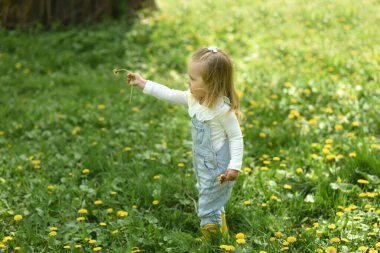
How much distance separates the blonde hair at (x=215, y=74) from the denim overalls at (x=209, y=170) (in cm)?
19

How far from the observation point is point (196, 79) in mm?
3188

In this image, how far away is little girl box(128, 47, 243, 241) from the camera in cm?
317

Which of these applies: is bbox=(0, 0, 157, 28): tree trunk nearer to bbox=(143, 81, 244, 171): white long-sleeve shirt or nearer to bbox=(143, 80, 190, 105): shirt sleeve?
bbox=(143, 80, 190, 105): shirt sleeve

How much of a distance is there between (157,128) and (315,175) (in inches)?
69.4

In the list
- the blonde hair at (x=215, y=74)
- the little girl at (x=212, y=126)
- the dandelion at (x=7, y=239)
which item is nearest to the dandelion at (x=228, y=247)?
the little girl at (x=212, y=126)

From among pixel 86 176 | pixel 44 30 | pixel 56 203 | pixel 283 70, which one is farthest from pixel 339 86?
pixel 44 30

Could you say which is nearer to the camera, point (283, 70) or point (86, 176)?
point (86, 176)

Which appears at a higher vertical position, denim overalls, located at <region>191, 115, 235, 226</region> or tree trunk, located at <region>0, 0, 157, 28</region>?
tree trunk, located at <region>0, 0, 157, 28</region>

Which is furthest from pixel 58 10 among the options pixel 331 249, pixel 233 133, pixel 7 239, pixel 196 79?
pixel 331 249

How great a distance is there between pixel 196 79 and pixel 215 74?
0.39 ft

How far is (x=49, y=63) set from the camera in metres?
7.00

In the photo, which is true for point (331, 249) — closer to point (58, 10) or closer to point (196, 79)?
point (196, 79)

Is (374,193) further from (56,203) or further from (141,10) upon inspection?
(141,10)

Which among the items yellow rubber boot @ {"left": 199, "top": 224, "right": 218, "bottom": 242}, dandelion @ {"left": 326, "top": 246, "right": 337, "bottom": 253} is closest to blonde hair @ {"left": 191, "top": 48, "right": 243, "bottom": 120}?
yellow rubber boot @ {"left": 199, "top": 224, "right": 218, "bottom": 242}
